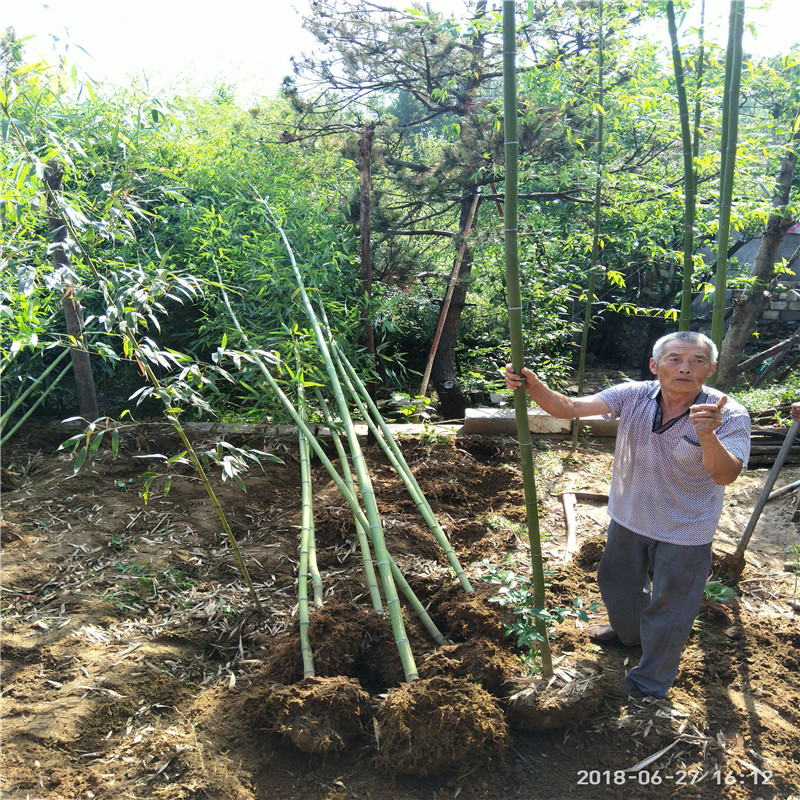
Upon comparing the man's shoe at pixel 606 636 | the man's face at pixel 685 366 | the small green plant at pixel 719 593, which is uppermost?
the man's face at pixel 685 366

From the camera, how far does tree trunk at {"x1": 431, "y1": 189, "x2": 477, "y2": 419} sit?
6.03m

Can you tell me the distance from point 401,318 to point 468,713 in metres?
4.88

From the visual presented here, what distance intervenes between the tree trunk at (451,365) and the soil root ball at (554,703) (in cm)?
405

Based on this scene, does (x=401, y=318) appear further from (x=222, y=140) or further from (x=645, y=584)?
(x=645, y=584)

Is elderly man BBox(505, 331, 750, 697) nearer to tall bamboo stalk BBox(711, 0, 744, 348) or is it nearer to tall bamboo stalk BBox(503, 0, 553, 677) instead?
tall bamboo stalk BBox(503, 0, 553, 677)

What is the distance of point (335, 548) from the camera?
3.12 metres

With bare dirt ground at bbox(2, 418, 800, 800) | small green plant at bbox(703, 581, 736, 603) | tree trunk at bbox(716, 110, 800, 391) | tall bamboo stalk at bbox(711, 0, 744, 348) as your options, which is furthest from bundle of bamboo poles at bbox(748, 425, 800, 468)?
tall bamboo stalk at bbox(711, 0, 744, 348)

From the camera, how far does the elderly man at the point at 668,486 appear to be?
2105 millimetres

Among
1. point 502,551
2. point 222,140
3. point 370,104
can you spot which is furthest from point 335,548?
point 370,104

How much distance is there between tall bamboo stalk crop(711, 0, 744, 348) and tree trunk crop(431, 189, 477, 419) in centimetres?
338

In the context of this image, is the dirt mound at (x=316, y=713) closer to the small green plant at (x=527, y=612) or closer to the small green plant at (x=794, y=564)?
the small green plant at (x=527, y=612)

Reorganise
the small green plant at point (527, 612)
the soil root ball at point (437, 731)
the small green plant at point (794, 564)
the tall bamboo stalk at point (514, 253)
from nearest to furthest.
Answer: the tall bamboo stalk at point (514, 253) → the soil root ball at point (437, 731) → the small green plant at point (527, 612) → the small green plant at point (794, 564)

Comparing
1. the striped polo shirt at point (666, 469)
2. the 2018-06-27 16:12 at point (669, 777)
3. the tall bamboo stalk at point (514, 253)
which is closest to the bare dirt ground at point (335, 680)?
the 2018-06-27 16:12 at point (669, 777)

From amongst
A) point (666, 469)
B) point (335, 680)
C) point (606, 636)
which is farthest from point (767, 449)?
point (335, 680)
